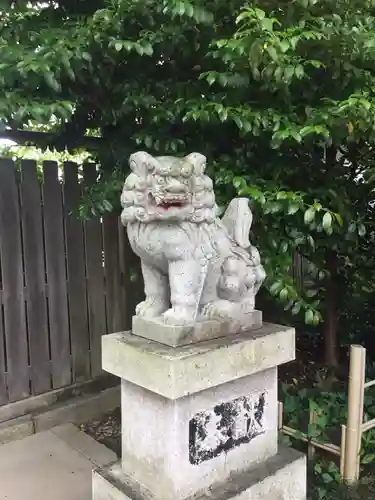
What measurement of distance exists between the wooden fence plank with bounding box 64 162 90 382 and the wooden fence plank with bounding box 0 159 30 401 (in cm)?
36

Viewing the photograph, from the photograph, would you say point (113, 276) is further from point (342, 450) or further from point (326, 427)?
point (342, 450)

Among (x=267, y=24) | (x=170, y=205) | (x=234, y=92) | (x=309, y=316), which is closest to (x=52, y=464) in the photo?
(x=309, y=316)

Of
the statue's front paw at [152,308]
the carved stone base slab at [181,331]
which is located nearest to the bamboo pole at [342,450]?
the carved stone base slab at [181,331]

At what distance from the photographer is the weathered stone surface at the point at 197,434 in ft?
6.68

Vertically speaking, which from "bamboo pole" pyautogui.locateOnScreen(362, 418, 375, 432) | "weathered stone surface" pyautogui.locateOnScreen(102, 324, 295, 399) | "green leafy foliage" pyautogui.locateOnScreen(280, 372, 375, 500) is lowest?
"green leafy foliage" pyautogui.locateOnScreen(280, 372, 375, 500)

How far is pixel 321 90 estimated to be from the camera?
2.58 meters

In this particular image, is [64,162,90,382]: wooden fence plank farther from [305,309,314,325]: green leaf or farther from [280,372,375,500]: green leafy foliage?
[305,309,314,325]: green leaf

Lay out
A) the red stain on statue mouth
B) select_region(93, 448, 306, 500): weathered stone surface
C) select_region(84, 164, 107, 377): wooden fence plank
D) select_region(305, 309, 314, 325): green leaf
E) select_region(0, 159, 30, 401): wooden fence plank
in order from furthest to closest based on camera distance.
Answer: select_region(84, 164, 107, 377): wooden fence plank < select_region(0, 159, 30, 401): wooden fence plank < select_region(305, 309, 314, 325): green leaf < select_region(93, 448, 306, 500): weathered stone surface < the red stain on statue mouth

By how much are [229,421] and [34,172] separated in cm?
208

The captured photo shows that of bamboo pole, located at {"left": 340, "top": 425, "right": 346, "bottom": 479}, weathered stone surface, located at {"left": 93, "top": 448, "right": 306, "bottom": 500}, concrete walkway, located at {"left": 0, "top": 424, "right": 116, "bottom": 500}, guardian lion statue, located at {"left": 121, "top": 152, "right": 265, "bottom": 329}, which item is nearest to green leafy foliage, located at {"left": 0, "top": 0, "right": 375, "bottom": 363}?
guardian lion statue, located at {"left": 121, "top": 152, "right": 265, "bottom": 329}

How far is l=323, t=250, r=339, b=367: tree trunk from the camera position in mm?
3586

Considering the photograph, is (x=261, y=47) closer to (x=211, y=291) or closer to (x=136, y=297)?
(x=211, y=291)

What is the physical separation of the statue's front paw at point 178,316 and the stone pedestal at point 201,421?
11cm

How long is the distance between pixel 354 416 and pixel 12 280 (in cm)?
224
